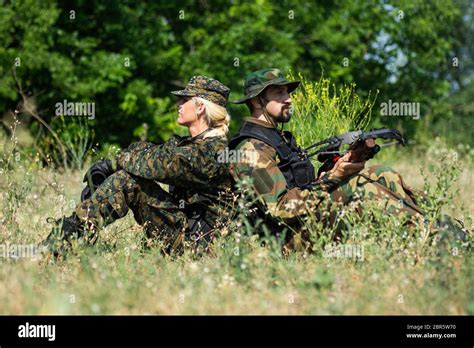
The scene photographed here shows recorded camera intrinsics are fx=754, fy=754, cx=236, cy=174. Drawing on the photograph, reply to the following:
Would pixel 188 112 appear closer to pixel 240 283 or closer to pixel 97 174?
pixel 97 174

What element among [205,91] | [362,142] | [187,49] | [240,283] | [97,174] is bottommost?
[240,283]

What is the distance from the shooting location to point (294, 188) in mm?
4816

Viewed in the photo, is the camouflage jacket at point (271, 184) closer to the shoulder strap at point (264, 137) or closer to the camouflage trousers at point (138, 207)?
the shoulder strap at point (264, 137)

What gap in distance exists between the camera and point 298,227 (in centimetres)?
490

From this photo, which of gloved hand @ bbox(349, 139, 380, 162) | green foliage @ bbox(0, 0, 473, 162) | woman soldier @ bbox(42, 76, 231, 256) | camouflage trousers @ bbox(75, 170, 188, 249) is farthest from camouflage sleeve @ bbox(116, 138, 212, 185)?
green foliage @ bbox(0, 0, 473, 162)

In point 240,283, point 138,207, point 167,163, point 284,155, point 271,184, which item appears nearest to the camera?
point 240,283

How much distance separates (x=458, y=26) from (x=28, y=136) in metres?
26.7

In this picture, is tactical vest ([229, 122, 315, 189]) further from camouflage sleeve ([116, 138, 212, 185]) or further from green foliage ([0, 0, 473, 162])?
green foliage ([0, 0, 473, 162])

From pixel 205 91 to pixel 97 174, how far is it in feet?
3.06

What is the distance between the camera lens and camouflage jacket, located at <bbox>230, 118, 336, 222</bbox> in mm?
4676

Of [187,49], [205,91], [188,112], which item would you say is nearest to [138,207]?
[188,112]

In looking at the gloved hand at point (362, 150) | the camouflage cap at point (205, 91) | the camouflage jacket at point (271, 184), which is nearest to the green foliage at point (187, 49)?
the camouflage cap at point (205, 91)
